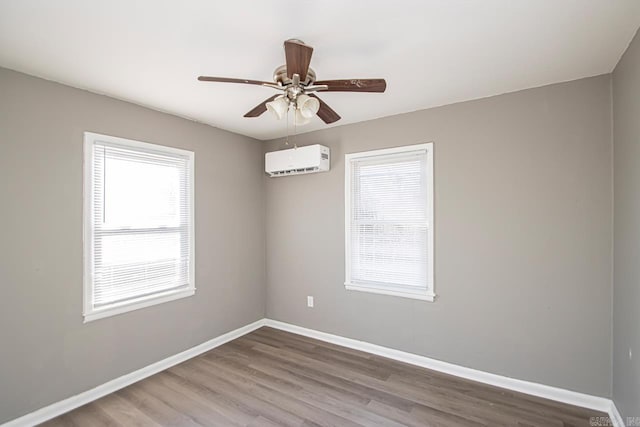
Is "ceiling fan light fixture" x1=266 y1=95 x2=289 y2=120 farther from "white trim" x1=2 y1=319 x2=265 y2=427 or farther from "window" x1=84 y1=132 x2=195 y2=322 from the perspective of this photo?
"white trim" x1=2 y1=319 x2=265 y2=427

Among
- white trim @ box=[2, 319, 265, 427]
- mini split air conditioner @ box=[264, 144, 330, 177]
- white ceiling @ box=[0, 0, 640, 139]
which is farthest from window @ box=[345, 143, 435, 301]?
white trim @ box=[2, 319, 265, 427]

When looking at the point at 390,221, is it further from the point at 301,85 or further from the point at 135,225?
the point at 135,225

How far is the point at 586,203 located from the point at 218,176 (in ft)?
11.4

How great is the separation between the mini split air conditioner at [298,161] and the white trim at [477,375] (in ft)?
6.42

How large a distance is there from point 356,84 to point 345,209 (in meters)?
1.84

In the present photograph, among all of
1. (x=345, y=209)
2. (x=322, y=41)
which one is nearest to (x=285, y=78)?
(x=322, y=41)

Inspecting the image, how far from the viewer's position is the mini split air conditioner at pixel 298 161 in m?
3.44

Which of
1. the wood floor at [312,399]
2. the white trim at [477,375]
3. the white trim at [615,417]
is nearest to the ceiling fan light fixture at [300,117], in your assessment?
the wood floor at [312,399]

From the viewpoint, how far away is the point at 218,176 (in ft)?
11.7

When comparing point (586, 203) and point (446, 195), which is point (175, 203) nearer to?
point (446, 195)

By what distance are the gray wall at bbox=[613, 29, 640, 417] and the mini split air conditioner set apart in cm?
244

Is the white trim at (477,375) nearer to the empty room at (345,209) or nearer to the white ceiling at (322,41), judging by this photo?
the empty room at (345,209)

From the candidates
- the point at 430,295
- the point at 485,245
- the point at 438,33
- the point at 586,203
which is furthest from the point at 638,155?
the point at 430,295

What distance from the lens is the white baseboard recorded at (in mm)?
2221
